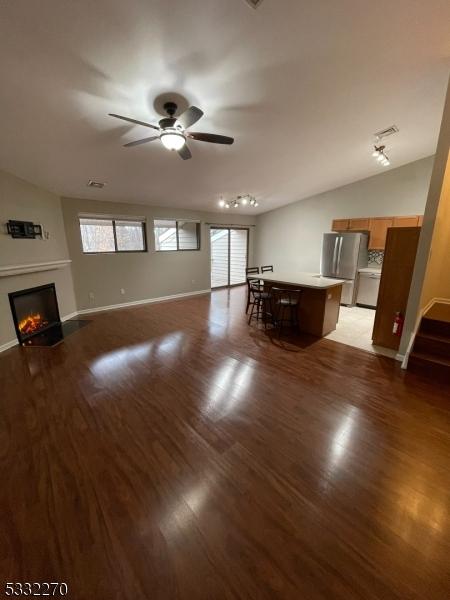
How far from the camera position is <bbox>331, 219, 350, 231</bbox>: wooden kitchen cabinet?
18.7 ft

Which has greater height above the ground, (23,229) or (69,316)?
(23,229)

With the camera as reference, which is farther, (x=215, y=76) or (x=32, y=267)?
(x=32, y=267)

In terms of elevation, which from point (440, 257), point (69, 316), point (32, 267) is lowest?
point (69, 316)

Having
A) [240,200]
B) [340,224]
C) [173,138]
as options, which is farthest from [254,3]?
[340,224]

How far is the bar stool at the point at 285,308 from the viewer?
3.79 metres

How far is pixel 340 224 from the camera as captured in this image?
19.1 ft

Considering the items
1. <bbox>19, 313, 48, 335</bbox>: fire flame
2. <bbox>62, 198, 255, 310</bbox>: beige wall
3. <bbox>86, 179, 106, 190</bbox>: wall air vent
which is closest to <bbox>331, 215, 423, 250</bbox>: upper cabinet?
<bbox>62, 198, 255, 310</bbox>: beige wall

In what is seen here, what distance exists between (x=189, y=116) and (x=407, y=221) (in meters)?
4.99

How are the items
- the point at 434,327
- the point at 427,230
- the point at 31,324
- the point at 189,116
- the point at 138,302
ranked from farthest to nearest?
the point at 138,302 → the point at 31,324 → the point at 434,327 → the point at 427,230 → the point at 189,116

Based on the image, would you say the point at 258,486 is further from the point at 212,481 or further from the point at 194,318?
the point at 194,318

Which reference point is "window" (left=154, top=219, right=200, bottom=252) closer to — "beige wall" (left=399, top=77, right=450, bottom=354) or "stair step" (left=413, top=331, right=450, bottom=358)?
"beige wall" (left=399, top=77, right=450, bottom=354)

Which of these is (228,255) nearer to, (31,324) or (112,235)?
(112,235)

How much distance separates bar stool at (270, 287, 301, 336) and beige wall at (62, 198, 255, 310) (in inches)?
124

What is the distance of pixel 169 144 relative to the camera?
2199mm
